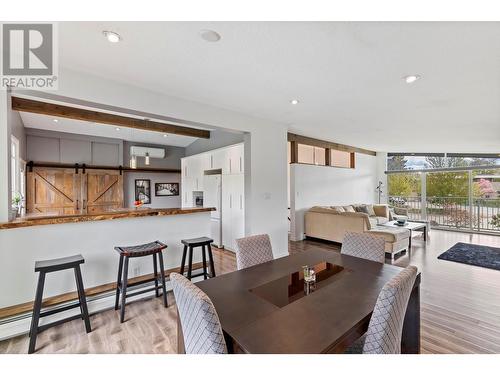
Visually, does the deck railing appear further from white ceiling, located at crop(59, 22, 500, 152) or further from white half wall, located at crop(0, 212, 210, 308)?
white half wall, located at crop(0, 212, 210, 308)

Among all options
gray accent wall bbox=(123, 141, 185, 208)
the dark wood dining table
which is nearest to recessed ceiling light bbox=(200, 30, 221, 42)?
the dark wood dining table

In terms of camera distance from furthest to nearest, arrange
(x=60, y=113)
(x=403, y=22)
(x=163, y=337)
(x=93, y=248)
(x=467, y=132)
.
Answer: (x=467, y=132) → (x=60, y=113) → (x=93, y=248) → (x=163, y=337) → (x=403, y=22)

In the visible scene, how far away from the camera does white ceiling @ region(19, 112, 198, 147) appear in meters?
4.94

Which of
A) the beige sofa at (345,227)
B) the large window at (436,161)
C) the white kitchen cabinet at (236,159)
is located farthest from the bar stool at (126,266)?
the large window at (436,161)

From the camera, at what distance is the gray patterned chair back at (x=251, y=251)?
2.20 m

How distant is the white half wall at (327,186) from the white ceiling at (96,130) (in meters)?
3.46

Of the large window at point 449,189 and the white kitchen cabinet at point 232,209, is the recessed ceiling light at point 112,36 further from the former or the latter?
the large window at point 449,189

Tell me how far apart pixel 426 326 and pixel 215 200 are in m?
4.05

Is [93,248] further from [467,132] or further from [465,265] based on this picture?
[467,132]

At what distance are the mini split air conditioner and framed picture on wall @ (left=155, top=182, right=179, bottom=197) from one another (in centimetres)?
89

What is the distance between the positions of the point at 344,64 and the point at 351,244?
5.85ft

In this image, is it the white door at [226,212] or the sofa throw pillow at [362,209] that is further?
the sofa throw pillow at [362,209]

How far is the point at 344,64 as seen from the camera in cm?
221
